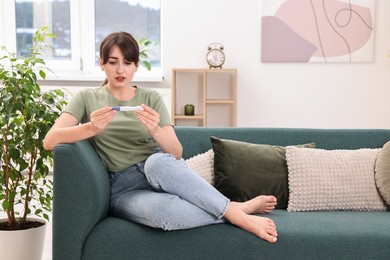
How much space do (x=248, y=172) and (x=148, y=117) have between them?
53 cm

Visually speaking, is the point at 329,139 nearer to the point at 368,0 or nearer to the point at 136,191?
the point at 136,191

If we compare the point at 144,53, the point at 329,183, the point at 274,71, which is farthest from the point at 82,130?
the point at 274,71

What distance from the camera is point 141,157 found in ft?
7.25

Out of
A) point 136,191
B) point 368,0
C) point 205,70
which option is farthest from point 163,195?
point 368,0

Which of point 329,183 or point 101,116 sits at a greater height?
point 101,116

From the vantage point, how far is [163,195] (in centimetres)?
200

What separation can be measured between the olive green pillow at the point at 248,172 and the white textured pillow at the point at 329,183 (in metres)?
0.05

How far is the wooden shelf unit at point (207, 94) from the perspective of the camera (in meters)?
5.32

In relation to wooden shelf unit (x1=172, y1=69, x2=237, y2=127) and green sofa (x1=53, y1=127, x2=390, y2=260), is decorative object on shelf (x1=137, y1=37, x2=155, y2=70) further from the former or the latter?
green sofa (x1=53, y1=127, x2=390, y2=260)

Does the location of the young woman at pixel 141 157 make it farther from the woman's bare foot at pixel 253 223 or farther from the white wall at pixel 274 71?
the white wall at pixel 274 71

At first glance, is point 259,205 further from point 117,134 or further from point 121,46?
point 121,46

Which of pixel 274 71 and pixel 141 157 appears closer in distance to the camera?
pixel 141 157

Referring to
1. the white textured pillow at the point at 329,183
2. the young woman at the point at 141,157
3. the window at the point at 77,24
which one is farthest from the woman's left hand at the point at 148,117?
the window at the point at 77,24

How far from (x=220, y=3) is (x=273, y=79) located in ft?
2.84
